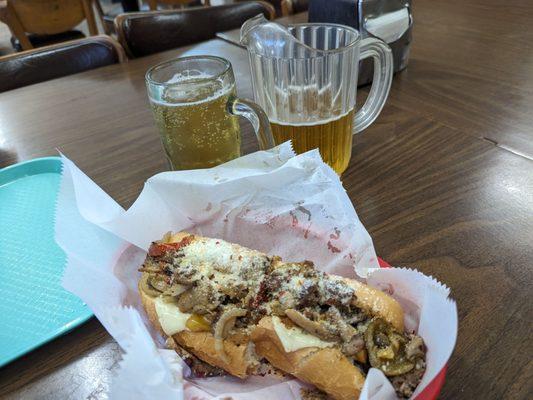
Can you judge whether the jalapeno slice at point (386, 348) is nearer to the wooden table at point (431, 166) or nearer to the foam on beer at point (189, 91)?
the wooden table at point (431, 166)

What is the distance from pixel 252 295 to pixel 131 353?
0.67 feet

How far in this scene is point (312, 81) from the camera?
83 centimetres

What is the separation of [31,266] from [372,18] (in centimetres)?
103

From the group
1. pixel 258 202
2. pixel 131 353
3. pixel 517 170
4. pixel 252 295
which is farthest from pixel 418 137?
pixel 131 353

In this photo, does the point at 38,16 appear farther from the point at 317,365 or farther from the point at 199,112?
the point at 317,365

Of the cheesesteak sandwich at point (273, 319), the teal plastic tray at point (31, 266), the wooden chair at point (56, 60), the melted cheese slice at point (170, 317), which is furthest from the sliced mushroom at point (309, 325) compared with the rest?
the wooden chair at point (56, 60)

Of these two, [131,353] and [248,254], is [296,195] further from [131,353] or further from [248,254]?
[131,353]

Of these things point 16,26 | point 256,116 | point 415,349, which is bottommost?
point 16,26

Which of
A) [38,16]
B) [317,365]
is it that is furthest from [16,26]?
[317,365]

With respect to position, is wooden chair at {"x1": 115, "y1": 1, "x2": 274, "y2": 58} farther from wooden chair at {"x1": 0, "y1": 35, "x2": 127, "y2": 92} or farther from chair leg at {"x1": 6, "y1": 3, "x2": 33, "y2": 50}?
chair leg at {"x1": 6, "y1": 3, "x2": 33, "y2": 50}

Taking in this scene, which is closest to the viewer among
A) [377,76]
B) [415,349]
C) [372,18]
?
[415,349]

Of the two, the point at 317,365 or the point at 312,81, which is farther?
the point at 312,81

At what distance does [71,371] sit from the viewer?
620 mm

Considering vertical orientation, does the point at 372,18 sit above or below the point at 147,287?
above
